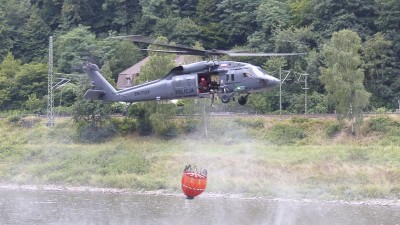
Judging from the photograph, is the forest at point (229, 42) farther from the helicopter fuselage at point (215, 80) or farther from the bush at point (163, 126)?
the helicopter fuselage at point (215, 80)

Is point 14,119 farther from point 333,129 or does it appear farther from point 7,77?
point 333,129

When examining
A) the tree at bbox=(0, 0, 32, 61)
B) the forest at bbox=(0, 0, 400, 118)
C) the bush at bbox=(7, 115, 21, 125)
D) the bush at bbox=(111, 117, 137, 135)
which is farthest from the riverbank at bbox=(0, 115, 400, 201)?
the tree at bbox=(0, 0, 32, 61)

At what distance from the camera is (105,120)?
62375mm

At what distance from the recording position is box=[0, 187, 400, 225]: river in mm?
45031

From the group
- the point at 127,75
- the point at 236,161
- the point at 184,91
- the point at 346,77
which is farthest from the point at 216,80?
the point at 127,75

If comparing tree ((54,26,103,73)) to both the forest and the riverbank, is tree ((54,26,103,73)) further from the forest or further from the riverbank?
the riverbank

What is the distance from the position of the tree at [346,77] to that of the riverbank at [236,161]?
5.72ft

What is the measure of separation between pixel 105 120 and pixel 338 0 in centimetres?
2287

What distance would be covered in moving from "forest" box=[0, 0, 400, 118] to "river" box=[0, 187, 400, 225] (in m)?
9.37

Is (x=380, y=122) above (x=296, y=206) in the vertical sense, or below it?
above

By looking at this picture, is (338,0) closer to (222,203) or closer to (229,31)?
(229,31)

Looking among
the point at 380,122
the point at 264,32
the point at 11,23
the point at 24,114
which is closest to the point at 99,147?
the point at 24,114

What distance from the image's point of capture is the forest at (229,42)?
202 ft

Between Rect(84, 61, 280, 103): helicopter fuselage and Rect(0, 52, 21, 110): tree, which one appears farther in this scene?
Rect(0, 52, 21, 110): tree
